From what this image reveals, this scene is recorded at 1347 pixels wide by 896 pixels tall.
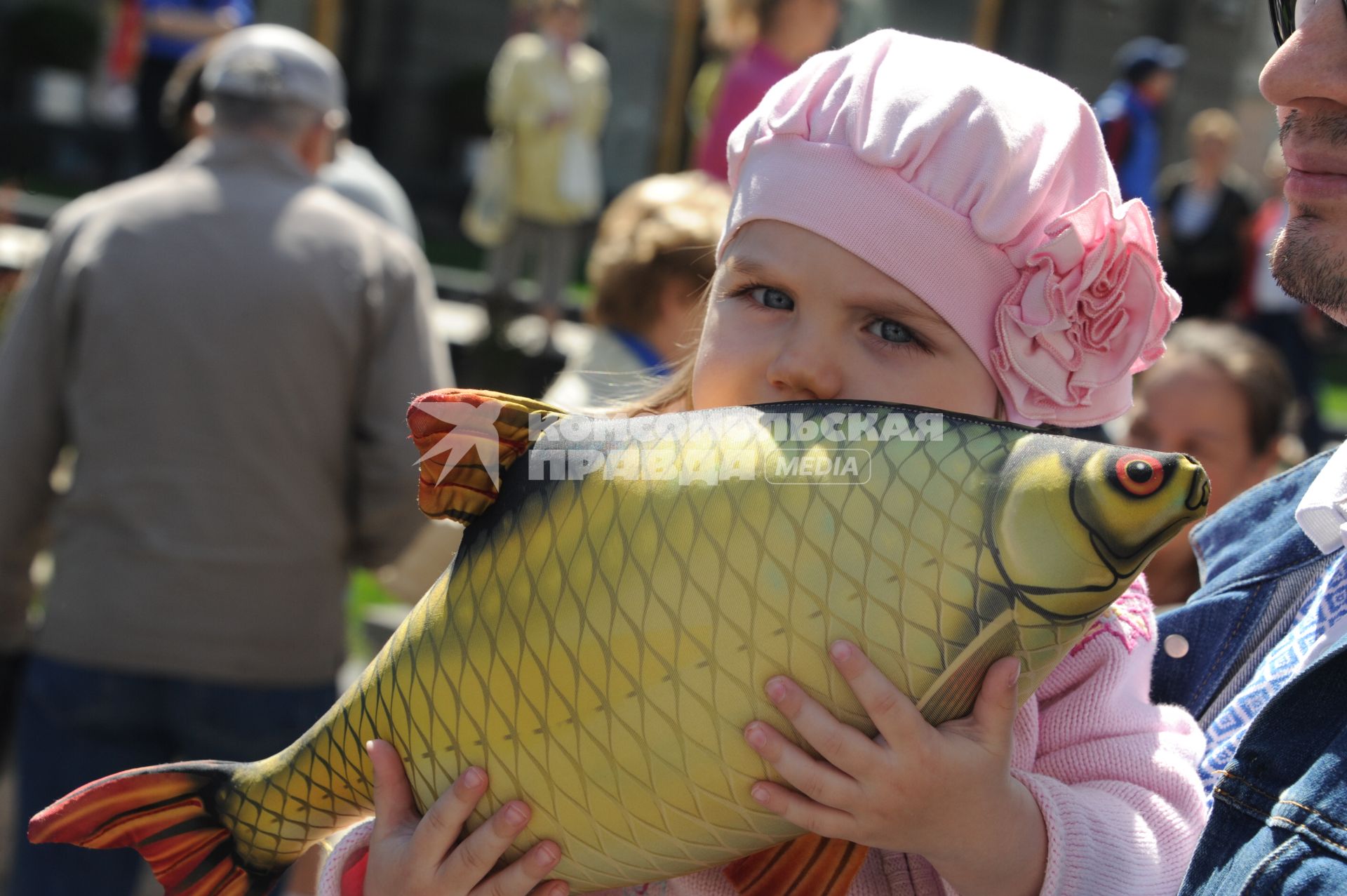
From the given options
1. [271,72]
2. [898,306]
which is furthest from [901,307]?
[271,72]

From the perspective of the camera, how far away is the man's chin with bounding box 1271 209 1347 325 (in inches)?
55.6

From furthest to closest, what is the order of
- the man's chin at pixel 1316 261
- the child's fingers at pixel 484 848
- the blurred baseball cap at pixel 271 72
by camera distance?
1. the blurred baseball cap at pixel 271 72
2. the man's chin at pixel 1316 261
3. the child's fingers at pixel 484 848

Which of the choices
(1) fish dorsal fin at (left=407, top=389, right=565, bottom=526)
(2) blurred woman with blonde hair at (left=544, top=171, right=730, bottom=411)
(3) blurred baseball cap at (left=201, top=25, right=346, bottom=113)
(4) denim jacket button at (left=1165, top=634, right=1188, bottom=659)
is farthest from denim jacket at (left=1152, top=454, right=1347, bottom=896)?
(3) blurred baseball cap at (left=201, top=25, right=346, bottom=113)

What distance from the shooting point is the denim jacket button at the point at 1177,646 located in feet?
5.43

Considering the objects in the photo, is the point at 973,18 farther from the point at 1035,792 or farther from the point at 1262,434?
the point at 1035,792

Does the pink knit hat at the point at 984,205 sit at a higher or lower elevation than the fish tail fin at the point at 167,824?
higher

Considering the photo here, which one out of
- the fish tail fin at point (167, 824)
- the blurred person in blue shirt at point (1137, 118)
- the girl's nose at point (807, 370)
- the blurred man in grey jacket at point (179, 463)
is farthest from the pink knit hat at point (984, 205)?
the blurred person in blue shirt at point (1137, 118)

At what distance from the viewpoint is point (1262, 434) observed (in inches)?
127

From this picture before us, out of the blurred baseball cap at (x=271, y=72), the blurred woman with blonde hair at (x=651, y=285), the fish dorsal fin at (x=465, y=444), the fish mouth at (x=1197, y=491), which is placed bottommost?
the blurred woman with blonde hair at (x=651, y=285)

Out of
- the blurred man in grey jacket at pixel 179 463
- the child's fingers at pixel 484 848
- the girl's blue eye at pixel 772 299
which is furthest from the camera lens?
the blurred man in grey jacket at pixel 179 463

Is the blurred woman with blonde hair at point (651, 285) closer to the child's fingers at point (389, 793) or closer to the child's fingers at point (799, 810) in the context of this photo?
A: the child's fingers at point (389, 793)

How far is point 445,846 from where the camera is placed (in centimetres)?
136

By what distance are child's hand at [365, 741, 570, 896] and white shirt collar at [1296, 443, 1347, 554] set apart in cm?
90

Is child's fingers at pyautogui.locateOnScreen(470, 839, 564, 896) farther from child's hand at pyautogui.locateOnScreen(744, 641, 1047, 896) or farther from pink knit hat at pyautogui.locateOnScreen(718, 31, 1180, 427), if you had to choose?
pink knit hat at pyautogui.locateOnScreen(718, 31, 1180, 427)
